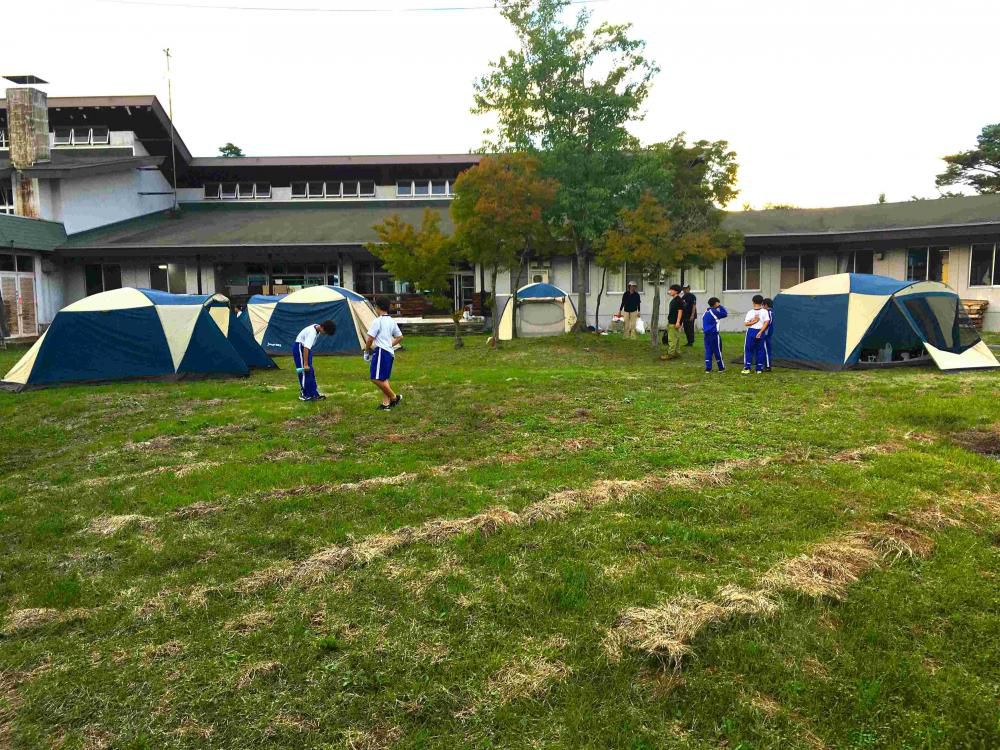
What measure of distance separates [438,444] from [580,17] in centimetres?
1757

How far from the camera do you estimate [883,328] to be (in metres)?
13.0

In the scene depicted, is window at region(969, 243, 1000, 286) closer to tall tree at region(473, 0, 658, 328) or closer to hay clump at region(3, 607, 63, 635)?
tall tree at region(473, 0, 658, 328)

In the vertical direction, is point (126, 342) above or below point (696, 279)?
below

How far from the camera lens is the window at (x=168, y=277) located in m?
26.0

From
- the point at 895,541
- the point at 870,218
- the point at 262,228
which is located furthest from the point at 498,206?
the point at 870,218

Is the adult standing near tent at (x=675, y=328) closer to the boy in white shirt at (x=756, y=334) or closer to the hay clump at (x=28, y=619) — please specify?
the boy in white shirt at (x=756, y=334)

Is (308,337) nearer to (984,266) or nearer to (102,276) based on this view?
(102,276)

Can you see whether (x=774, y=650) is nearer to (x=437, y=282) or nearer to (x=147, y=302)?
(x=147, y=302)

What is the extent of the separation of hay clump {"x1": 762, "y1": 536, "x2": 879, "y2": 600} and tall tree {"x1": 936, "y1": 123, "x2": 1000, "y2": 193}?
3917 cm

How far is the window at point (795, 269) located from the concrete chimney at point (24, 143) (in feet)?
91.5

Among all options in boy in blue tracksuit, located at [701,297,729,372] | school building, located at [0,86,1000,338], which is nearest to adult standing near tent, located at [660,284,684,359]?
boy in blue tracksuit, located at [701,297,729,372]

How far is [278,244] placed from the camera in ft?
76.6

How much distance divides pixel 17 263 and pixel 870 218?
29.9m

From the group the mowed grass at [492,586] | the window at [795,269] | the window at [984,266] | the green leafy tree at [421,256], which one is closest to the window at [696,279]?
the window at [795,269]
